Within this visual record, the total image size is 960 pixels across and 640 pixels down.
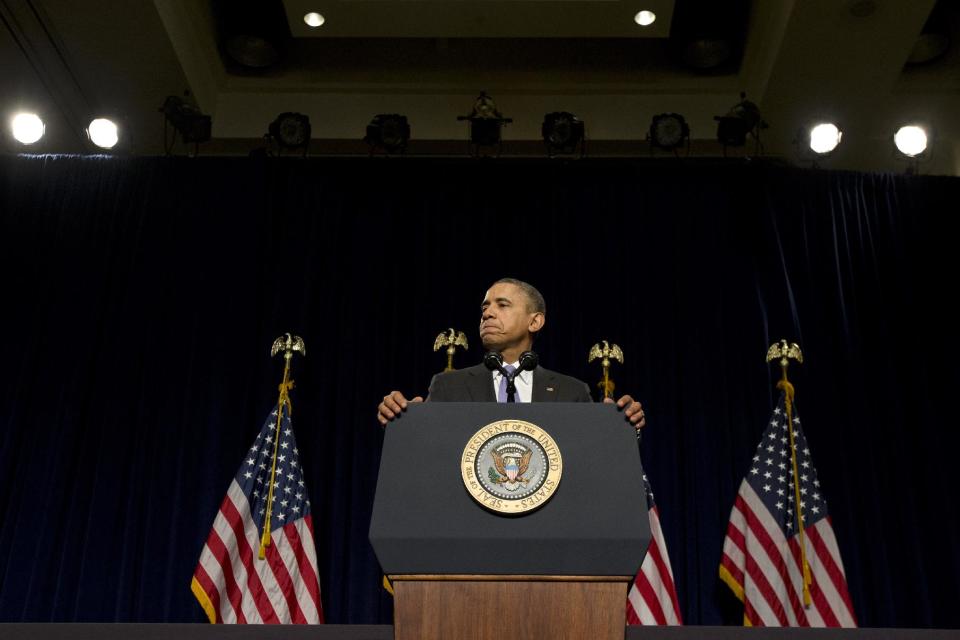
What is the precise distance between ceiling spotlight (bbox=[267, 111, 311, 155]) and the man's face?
11.8 feet

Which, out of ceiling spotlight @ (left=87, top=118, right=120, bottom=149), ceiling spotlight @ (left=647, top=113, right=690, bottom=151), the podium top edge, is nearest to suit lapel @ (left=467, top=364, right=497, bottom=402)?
the podium top edge

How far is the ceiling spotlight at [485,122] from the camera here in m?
6.43

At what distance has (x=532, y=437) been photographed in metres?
1.94

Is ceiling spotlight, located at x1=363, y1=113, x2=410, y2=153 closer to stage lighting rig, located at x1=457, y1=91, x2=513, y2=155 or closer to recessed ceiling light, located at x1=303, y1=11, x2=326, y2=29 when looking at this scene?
stage lighting rig, located at x1=457, y1=91, x2=513, y2=155

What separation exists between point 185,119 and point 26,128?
3.18 feet

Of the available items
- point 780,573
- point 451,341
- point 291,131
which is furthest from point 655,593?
point 291,131

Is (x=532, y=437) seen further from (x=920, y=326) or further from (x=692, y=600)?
(x=920, y=326)

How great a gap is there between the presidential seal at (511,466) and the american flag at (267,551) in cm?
320

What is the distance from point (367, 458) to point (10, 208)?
9.61ft

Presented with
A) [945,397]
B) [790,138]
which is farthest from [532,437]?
[790,138]

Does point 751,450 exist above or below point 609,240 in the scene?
below

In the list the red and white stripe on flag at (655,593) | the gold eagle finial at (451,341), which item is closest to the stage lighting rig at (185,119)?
the gold eagle finial at (451,341)

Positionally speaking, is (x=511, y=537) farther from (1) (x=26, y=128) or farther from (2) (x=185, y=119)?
(1) (x=26, y=128)

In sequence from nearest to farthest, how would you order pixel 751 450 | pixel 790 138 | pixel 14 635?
pixel 14 635
pixel 751 450
pixel 790 138
